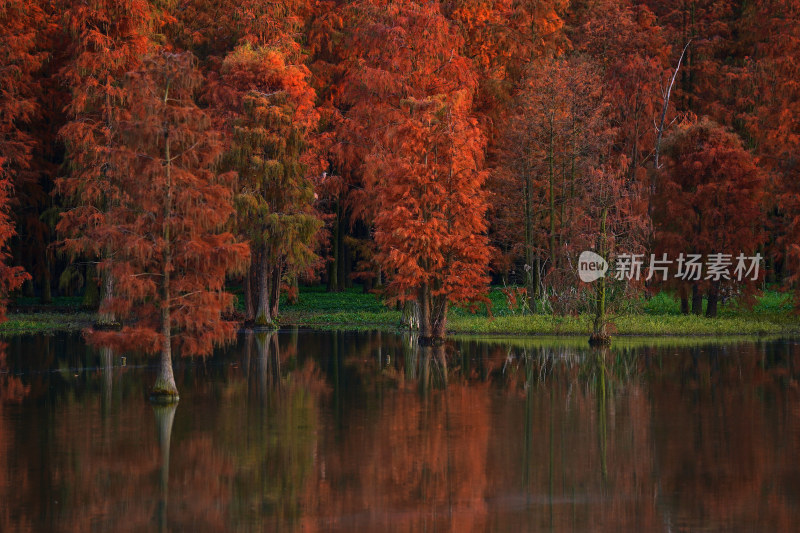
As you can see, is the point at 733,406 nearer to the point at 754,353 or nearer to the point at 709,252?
the point at 754,353

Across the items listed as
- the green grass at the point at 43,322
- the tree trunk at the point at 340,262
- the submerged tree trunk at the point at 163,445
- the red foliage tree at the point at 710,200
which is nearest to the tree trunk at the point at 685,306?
the red foliage tree at the point at 710,200

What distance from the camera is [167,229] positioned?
24844 mm

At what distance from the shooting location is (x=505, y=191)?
5194 centimetres

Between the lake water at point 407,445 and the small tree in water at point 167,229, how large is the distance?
174cm

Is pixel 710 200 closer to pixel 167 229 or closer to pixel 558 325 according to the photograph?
pixel 558 325

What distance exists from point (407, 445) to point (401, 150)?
21.9 meters

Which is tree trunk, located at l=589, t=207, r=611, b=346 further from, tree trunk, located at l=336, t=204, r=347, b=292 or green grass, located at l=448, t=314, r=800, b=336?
tree trunk, located at l=336, t=204, r=347, b=292

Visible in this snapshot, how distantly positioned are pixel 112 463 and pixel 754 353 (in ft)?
77.8

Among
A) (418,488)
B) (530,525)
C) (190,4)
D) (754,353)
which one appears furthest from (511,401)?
(190,4)

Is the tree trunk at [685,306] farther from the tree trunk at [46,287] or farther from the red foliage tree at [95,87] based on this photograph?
the tree trunk at [46,287]

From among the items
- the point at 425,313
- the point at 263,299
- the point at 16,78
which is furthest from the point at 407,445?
the point at 16,78

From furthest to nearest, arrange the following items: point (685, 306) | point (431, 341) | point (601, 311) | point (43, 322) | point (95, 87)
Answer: point (685, 306), point (43, 322), point (95, 87), point (431, 341), point (601, 311)

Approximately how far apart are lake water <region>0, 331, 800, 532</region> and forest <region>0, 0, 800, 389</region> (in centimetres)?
277

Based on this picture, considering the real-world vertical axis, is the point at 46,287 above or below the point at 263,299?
above
